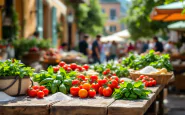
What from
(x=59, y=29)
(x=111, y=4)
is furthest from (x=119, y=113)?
(x=111, y=4)

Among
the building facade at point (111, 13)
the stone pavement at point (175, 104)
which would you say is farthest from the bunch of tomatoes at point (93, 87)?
the building facade at point (111, 13)

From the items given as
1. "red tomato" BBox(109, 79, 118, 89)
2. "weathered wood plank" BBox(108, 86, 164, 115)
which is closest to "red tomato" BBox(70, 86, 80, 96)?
"red tomato" BBox(109, 79, 118, 89)

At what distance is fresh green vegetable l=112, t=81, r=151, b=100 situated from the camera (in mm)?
4598

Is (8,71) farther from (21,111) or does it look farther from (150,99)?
(150,99)

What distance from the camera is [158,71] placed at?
21.5 feet

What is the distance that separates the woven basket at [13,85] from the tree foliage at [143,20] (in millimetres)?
7609

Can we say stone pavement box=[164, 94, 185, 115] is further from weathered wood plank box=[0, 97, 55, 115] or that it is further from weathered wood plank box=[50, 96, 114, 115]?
weathered wood plank box=[0, 97, 55, 115]

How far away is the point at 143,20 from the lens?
2455 cm

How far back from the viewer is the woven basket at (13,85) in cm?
480

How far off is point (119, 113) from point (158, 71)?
8.52 ft

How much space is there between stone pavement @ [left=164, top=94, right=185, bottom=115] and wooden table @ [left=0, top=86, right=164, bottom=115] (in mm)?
4827

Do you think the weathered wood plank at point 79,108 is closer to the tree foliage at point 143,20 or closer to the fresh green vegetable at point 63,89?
the fresh green vegetable at point 63,89

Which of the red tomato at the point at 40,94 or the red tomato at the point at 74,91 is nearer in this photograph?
the red tomato at the point at 40,94

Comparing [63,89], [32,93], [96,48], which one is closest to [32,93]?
[32,93]
